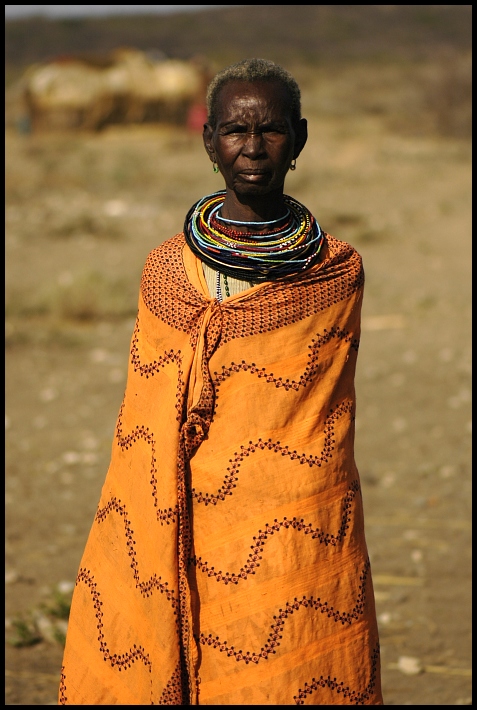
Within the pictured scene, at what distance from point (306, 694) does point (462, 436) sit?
395cm

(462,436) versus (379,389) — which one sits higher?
(379,389)

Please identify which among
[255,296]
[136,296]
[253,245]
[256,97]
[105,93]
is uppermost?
[105,93]

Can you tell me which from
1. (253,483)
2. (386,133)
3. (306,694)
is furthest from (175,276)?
(386,133)

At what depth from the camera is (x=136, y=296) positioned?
867 cm

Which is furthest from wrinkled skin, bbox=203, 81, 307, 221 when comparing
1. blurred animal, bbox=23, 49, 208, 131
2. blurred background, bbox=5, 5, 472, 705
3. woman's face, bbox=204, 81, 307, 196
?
blurred animal, bbox=23, 49, 208, 131

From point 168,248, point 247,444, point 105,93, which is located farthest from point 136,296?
point 105,93

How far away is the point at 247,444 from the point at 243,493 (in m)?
0.12

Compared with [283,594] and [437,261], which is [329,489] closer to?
[283,594]

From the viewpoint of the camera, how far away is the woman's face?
2162mm

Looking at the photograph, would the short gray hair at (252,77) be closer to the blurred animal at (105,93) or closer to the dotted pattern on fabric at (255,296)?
the dotted pattern on fabric at (255,296)

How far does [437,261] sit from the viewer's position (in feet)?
31.8

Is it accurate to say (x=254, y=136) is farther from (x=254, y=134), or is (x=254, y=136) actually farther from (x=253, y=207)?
(x=253, y=207)

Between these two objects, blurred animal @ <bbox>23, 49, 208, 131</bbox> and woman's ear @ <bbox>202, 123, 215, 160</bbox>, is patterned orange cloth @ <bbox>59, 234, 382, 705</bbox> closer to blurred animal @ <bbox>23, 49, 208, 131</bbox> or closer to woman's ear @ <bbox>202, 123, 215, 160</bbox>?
woman's ear @ <bbox>202, 123, 215, 160</bbox>

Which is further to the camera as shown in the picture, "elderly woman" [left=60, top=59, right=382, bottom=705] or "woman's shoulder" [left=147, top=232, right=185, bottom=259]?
"woman's shoulder" [left=147, top=232, right=185, bottom=259]
